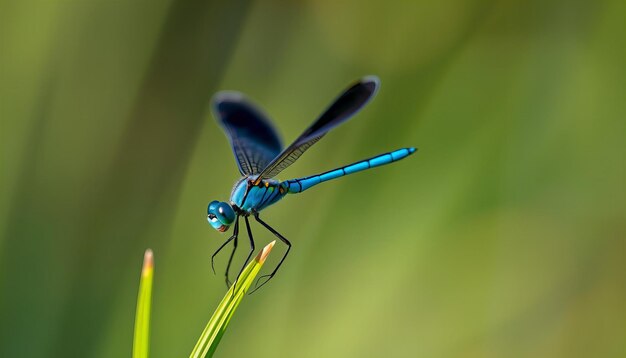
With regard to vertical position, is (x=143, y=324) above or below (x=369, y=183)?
below

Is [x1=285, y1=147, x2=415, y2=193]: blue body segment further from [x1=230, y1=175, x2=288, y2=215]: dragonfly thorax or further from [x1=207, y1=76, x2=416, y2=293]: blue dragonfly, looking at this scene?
[x1=230, y1=175, x2=288, y2=215]: dragonfly thorax

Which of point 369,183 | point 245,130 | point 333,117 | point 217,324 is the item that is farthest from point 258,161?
point 217,324

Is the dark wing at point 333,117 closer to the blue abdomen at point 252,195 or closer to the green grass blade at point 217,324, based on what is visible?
the blue abdomen at point 252,195

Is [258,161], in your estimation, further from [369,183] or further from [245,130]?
[369,183]

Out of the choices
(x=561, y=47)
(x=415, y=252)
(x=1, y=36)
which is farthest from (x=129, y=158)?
(x=561, y=47)

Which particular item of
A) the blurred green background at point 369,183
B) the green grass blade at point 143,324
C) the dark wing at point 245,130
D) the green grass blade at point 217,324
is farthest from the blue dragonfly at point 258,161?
the green grass blade at point 143,324

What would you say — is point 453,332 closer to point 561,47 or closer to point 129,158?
point 561,47
